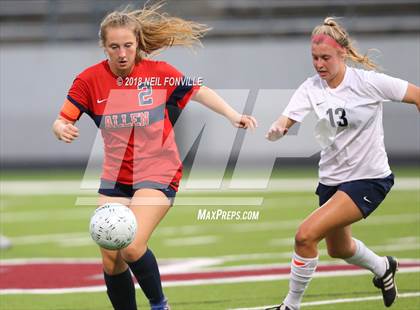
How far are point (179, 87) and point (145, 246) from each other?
1256 mm

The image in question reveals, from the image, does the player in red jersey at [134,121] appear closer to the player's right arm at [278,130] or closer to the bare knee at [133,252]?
the bare knee at [133,252]

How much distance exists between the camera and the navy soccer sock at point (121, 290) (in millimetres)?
6849

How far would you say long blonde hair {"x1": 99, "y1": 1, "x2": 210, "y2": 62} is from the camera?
6.84 meters

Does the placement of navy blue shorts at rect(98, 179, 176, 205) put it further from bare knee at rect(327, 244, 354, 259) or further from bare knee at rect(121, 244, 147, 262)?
bare knee at rect(327, 244, 354, 259)

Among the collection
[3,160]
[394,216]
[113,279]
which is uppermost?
[113,279]

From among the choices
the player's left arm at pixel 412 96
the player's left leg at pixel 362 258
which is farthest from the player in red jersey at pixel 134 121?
the player's left leg at pixel 362 258

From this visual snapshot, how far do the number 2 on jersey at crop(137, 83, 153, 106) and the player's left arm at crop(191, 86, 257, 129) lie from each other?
353mm

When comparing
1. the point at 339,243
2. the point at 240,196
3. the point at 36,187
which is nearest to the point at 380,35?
the point at 240,196

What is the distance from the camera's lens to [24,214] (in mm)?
16469

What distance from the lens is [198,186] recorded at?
1927 centimetres

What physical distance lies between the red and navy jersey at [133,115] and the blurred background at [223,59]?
14532mm

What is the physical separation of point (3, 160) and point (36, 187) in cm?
371

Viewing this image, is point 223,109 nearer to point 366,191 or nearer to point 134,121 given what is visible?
point 134,121

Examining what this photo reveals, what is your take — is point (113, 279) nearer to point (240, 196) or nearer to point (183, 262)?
point (183, 262)
